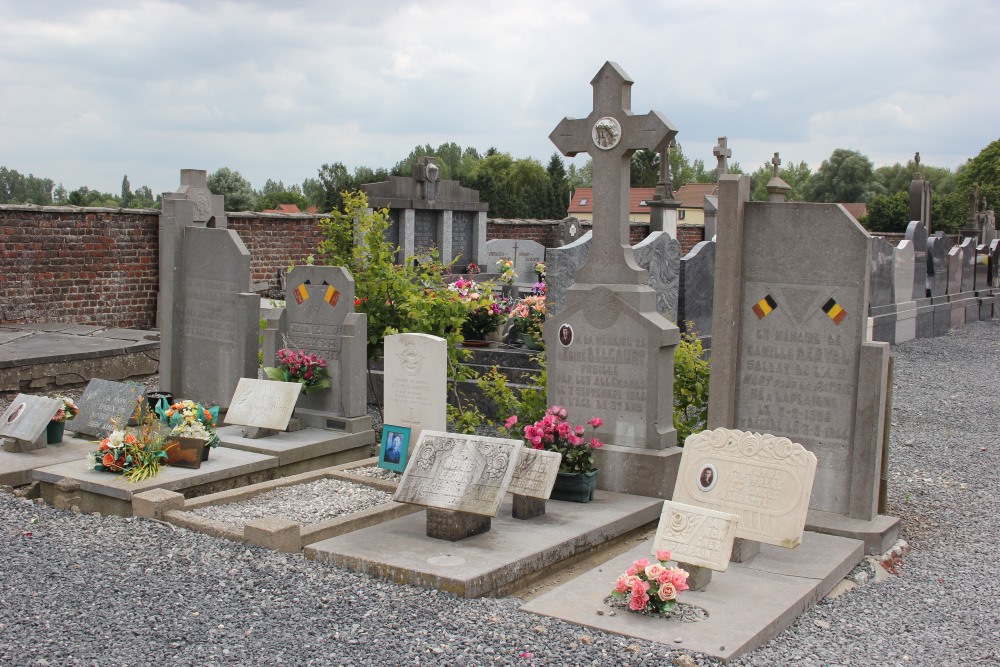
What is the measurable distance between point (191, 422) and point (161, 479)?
639 mm

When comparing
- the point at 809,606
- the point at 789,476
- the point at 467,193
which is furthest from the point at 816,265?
the point at 467,193

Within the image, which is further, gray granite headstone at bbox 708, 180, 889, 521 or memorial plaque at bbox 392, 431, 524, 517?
gray granite headstone at bbox 708, 180, 889, 521

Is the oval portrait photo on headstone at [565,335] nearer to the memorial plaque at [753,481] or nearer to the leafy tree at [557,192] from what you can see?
the memorial plaque at [753,481]

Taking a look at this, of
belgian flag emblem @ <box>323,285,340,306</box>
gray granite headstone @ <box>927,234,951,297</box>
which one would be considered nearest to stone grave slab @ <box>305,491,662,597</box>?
belgian flag emblem @ <box>323,285,340,306</box>

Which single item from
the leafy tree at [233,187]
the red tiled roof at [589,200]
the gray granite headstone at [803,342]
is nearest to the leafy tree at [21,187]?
the leafy tree at [233,187]

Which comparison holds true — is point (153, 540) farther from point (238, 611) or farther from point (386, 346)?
point (386, 346)

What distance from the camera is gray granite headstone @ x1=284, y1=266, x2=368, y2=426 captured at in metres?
8.14

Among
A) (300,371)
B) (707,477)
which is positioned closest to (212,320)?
(300,371)

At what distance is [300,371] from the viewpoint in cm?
810

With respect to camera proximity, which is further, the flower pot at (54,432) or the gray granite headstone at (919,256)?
the gray granite headstone at (919,256)

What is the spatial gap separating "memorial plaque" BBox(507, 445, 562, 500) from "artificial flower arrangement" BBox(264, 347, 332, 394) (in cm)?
276

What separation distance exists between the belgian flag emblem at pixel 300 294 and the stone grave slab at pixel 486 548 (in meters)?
3.07

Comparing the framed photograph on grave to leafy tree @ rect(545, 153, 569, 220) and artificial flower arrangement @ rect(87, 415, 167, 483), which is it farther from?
leafy tree @ rect(545, 153, 569, 220)

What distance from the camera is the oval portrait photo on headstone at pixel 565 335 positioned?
6906 millimetres
